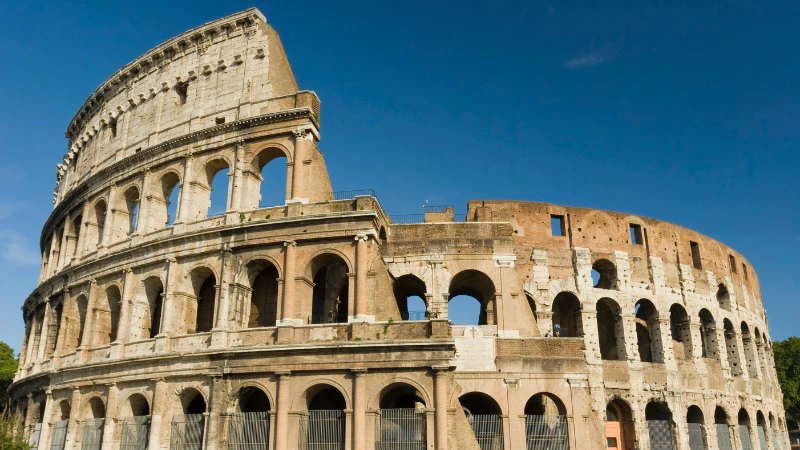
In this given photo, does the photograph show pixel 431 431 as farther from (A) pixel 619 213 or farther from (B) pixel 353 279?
(A) pixel 619 213

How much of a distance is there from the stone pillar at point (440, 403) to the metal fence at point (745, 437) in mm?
15929

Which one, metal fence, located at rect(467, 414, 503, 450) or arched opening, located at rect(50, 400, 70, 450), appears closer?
metal fence, located at rect(467, 414, 503, 450)

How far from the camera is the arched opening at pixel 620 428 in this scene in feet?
75.0

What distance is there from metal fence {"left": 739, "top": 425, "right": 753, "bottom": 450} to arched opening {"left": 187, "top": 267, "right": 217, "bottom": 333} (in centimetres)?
2120

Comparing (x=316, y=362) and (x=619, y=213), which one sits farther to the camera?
(x=619, y=213)

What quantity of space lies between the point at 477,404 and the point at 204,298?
954cm

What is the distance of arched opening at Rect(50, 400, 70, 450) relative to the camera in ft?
68.7

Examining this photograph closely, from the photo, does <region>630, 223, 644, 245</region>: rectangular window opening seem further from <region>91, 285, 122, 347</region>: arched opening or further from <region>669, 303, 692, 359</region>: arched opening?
<region>91, 285, 122, 347</region>: arched opening

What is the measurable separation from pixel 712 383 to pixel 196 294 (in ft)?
65.7

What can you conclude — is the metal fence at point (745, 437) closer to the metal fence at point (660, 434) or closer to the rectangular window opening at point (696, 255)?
the metal fence at point (660, 434)

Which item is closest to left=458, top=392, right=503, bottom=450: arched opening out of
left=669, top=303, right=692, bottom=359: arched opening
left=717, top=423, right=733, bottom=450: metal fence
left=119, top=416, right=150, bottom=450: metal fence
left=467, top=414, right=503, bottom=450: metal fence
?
left=467, top=414, right=503, bottom=450: metal fence

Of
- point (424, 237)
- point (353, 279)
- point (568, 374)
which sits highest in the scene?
point (424, 237)

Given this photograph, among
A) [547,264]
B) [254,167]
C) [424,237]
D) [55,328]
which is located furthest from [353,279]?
[55,328]

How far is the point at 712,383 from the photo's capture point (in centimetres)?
2528
